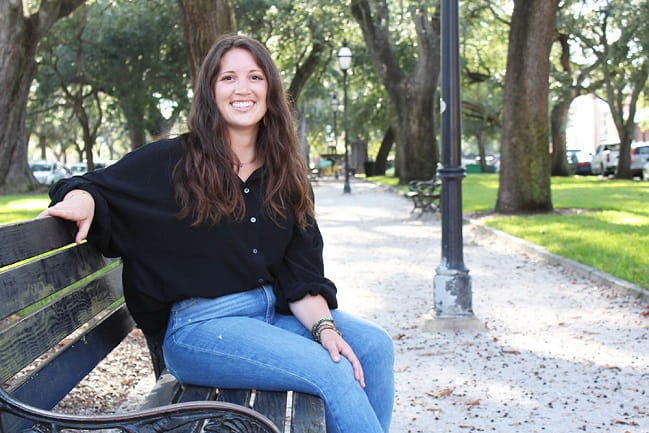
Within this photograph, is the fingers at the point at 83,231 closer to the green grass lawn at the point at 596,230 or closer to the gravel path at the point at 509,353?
the gravel path at the point at 509,353

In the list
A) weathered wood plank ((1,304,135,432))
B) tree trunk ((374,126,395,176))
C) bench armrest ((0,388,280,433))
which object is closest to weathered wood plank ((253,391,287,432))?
bench armrest ((0,388,280,433))

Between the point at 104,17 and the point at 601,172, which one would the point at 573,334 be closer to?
the point at 104,17

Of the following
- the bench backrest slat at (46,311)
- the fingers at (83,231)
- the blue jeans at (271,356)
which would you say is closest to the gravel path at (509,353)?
the blue jeans at (271,356)

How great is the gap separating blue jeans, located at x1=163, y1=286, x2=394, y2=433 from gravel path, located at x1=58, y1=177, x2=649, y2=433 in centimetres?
143

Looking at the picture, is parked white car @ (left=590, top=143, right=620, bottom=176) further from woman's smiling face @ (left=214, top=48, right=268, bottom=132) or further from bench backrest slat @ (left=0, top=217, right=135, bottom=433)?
bench backrest slat @ (left=0, top=217, right=135, bottom=433)

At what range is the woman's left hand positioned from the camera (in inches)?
118

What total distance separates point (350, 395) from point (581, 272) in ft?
22.9

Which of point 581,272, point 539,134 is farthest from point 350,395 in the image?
point 539,134

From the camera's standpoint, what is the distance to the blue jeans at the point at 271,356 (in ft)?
9.35

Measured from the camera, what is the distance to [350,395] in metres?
2.86

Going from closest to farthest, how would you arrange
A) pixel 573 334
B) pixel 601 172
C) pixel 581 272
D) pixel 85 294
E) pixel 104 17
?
pixel 85 294
pixel 573 334
pixel 581 272
pixel 104 17
pixel 601 172

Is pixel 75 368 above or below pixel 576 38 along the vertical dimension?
below

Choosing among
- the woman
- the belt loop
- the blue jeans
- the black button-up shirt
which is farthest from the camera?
the belt loop

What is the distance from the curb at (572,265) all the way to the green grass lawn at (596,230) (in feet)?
0.37
